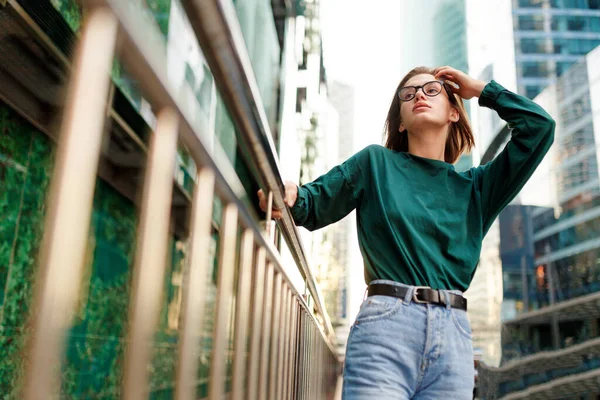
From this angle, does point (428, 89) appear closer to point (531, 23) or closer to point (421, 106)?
point (421, 106)

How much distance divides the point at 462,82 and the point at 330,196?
1.51 feet

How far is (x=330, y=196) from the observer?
1202 millimetres

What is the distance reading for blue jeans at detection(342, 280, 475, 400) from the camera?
100 centimetres

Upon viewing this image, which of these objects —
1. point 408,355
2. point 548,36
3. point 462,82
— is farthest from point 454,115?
point 548,36

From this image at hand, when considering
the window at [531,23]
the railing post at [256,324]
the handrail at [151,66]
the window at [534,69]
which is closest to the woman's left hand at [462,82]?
the railing post at [256,324]

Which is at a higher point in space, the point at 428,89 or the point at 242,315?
the point at 428,89

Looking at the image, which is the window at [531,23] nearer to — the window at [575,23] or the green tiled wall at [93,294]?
the window at [575,23]

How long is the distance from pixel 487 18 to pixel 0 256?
77.3 ft

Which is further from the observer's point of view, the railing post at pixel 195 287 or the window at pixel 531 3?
the window at pixel 531 3

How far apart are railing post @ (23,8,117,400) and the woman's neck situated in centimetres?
99

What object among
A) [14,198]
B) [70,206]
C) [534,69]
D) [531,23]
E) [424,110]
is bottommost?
[70,206]

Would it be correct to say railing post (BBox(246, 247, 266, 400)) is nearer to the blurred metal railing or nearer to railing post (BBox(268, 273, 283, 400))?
the blurred metal railing

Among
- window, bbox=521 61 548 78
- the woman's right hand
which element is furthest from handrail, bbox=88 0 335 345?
window, bbox=521 61 548 78

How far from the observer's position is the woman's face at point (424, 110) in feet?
4.24
